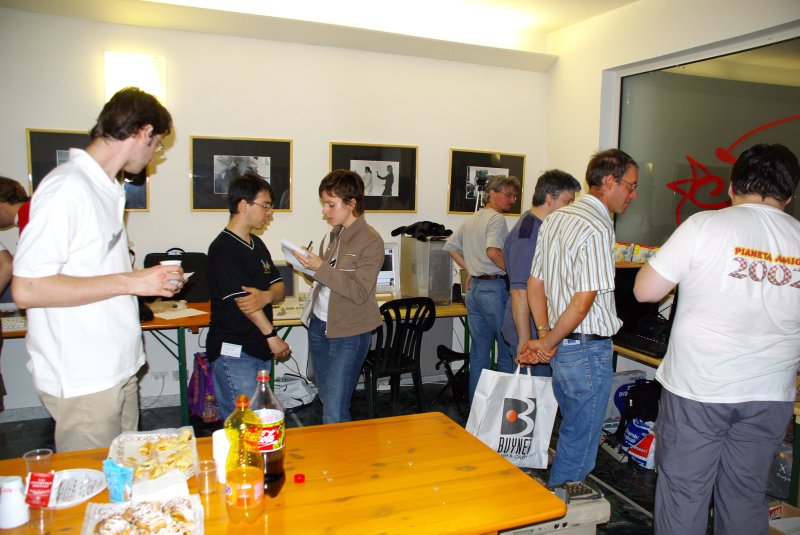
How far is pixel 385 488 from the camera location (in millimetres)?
1417

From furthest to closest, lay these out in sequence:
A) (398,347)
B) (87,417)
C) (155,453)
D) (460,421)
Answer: (460,421) < (398,347) < (87,417) < (155,453)

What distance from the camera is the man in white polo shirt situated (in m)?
1.38

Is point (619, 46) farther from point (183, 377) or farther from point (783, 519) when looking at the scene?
point (183, 377)

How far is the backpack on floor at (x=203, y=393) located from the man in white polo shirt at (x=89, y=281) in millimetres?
2277

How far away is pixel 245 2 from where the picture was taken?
12.7ft

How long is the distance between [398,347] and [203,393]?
1451 millimetres

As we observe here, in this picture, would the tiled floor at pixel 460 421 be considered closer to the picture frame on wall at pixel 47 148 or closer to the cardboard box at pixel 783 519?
the cardboard box at pixel 783 519

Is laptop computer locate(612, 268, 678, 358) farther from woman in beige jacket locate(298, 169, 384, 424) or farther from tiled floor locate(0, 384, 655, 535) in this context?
woman in beige jacket locate(298, 169, 384, 424)

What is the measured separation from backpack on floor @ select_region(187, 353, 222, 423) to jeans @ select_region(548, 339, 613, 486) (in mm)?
2522

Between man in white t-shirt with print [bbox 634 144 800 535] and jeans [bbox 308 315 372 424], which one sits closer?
man in white t-shirt with print [bbox 634 144 800 535]

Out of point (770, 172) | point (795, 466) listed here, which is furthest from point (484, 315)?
point (770, 172)

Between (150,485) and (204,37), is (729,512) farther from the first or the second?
(204,37)

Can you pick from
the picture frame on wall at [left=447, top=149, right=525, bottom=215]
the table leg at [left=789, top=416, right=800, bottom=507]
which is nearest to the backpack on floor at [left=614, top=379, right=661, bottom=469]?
the table leg at [left=789, top=416, right=800, bottom=507]

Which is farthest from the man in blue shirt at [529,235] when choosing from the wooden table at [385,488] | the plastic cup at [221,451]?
the plastic cup at [221,451]
